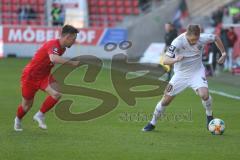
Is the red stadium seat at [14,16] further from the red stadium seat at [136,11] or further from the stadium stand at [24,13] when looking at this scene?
the red stadium seat at [136,11]

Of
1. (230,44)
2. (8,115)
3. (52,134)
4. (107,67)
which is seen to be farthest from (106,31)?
(52,134)

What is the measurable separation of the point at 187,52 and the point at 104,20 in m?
31.2

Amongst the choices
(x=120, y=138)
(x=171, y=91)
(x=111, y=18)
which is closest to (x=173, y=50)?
(x=171, y=91)

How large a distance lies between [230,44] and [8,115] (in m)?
18.3

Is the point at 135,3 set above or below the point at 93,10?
above

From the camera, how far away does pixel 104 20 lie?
43.8 metres

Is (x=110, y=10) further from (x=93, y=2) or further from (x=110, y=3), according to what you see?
(x=93, y=2)

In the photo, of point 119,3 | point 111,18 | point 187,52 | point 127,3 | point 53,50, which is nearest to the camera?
point 53,50

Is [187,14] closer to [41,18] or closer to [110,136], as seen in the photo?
[41,18]

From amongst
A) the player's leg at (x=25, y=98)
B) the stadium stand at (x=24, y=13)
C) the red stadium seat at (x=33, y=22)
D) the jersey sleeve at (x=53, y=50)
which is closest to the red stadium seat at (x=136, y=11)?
the stadium stand at (x=24, y=13)

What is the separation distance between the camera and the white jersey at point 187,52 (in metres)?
12.6

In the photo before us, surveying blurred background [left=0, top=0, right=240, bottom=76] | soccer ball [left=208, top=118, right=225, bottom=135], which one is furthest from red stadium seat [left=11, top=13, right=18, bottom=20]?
soccer ball [left=208, top=118, right=225, bottom=135]

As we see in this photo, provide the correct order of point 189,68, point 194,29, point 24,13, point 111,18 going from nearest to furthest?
point 194,29
point 189,68
point 24,13
point 111,18

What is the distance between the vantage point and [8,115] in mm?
15180
